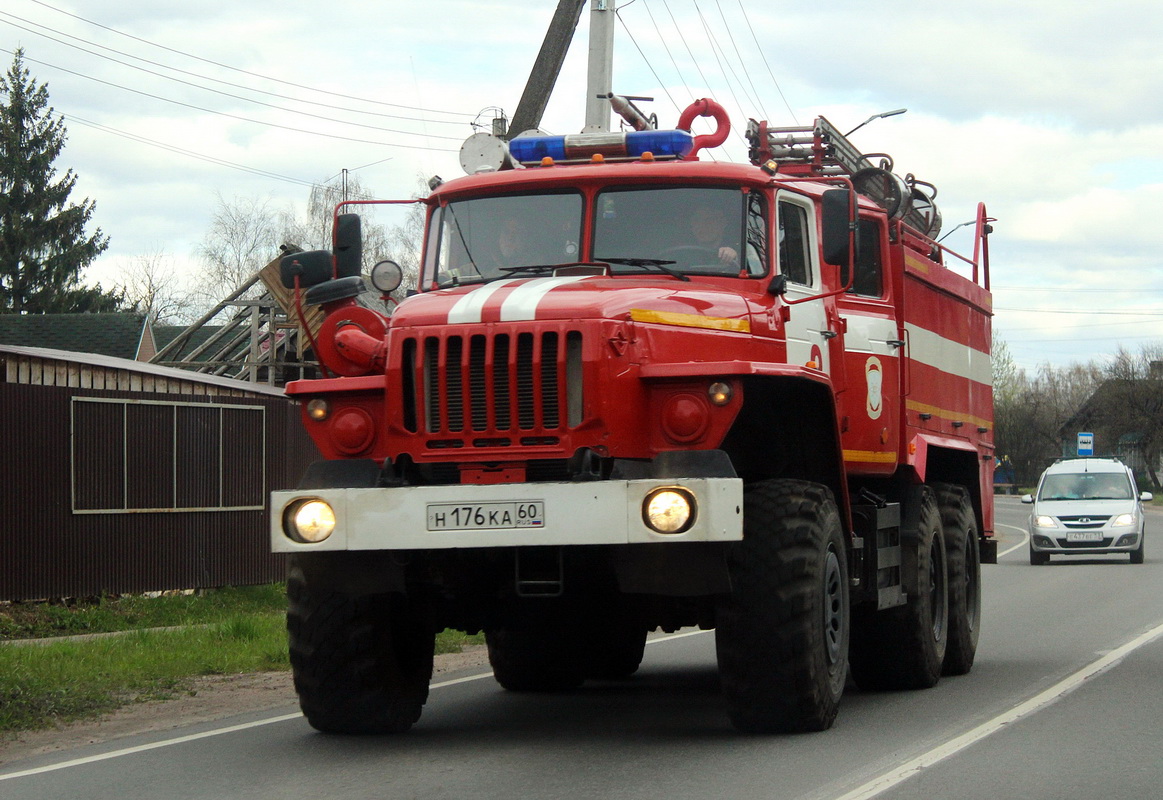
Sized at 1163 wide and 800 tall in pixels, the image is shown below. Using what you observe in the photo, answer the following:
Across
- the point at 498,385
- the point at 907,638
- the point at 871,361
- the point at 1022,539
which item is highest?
the point at 871,361

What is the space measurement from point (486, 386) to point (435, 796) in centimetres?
196

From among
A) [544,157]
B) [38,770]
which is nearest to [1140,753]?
[544,157]

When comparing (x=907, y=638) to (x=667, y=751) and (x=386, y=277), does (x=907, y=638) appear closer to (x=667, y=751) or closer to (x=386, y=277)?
(x=667, y=751)

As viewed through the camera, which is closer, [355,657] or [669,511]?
[669,511]

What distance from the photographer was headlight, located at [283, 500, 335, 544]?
8.13 m

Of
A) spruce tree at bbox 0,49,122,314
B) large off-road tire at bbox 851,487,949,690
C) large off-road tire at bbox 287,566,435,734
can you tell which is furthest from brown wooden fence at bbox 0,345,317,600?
spruce tree at bbox 0,49,122,314

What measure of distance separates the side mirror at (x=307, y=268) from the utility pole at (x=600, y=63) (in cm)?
1036

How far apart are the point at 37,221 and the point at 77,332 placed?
50.3ft

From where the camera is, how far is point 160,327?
58000mm

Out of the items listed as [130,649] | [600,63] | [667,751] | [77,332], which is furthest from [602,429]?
[77,332]

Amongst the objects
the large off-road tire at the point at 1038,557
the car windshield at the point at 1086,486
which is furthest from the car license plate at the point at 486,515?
the car windshield at the point at 1086,486

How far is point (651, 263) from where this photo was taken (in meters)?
9.12

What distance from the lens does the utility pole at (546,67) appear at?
1806 centimetres

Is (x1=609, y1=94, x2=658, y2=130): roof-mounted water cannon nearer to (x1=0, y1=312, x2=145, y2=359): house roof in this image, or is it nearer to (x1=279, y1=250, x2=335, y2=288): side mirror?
(x1=279, y1=250, x2=335, y2=288): side mirror
